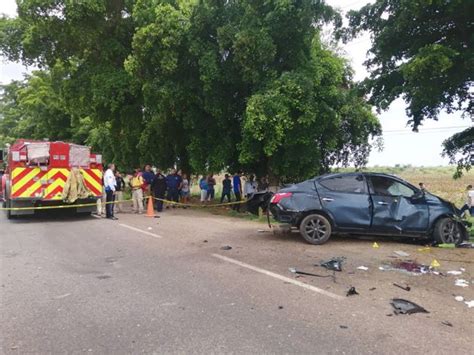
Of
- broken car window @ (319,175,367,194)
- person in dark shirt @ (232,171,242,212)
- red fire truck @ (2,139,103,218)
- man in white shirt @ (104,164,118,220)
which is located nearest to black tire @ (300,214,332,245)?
broken car window @ (319,175,367,194)

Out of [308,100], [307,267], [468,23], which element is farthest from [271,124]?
[307,267]

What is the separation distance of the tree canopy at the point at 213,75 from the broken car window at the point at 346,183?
4899 mm

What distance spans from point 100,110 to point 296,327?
17.2 metres

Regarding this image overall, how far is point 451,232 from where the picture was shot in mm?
9383

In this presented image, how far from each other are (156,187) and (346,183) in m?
9.85

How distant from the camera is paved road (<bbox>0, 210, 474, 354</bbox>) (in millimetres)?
4242

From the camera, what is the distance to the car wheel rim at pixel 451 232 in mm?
9320

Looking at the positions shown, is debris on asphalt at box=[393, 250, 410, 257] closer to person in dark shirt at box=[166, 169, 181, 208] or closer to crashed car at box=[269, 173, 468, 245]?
crashed car at box=[269, 173, 468, 245]

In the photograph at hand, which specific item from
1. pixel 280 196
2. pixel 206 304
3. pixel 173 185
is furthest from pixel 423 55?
pixel 173 185

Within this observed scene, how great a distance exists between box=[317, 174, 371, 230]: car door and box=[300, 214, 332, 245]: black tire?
0.22m

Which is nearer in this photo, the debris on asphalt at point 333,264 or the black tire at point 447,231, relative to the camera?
the debris on asphalt at point 333,264

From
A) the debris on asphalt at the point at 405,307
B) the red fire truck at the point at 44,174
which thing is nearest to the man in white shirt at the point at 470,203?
the debris on asphalt at the point at 405,307

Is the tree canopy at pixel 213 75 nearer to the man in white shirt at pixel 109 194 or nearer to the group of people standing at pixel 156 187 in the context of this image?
the group of people standing at pixel 156 187

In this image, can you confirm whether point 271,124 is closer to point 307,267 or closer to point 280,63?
point 280,63
